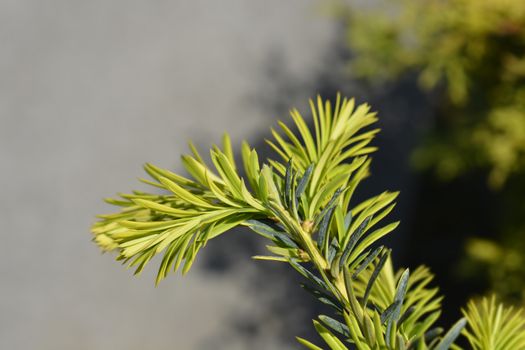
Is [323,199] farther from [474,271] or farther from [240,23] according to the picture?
[240,23]

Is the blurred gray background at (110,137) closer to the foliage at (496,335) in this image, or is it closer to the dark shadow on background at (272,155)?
the dark shadow on background at (272,155)

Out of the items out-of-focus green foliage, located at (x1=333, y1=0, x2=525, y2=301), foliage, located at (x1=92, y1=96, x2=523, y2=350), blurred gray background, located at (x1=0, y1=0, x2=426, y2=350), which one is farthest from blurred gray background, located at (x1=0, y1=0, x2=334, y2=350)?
foliage, located at (x1=92, y1=96, x2=523, y2=350)

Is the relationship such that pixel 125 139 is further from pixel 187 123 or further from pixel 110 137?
pixel 187 123

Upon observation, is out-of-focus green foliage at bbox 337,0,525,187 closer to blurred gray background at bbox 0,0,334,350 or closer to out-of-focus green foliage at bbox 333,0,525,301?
out-of-focus green foliage at bbox 333,0,525,301

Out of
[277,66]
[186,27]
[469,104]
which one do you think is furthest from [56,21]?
[469,104]

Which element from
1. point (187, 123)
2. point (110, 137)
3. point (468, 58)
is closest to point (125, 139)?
point (110, 137)

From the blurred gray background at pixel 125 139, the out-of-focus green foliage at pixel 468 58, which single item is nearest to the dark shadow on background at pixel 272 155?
the blurred gray background at pixel 125 139

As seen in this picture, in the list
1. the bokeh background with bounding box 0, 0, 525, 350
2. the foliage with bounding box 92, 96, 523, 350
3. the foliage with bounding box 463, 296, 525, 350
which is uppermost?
the bokeh background with bounding box 0, 0, 525, 350
